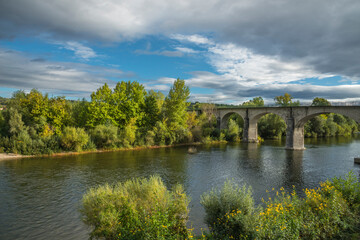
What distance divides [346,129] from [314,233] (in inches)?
3225

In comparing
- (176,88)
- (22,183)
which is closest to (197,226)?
(22,183)

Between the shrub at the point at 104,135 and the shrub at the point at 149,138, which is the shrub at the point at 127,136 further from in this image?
the shrub at the point at 149,138

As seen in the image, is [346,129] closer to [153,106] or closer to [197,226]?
[153,106]

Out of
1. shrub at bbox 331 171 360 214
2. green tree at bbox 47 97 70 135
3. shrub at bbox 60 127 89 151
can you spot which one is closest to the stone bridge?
shrub at bbox 331 171 360 214

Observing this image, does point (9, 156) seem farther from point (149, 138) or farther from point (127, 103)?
point (149, 138)

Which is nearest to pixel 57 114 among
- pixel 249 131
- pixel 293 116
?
pixel 249 131

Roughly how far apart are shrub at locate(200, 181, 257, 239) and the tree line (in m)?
28.5

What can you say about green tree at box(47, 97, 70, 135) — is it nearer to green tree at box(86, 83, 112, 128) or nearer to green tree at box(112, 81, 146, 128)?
→ green tree at box(86, 83, 112, 128)

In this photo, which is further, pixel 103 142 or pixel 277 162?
pixel 103 142

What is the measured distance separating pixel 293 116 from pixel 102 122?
34.7 m

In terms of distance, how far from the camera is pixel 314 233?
27.6ft

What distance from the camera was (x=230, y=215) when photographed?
885cm

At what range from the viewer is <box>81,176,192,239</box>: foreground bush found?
311 inches

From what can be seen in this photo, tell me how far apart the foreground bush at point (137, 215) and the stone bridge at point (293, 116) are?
36.3 metres
